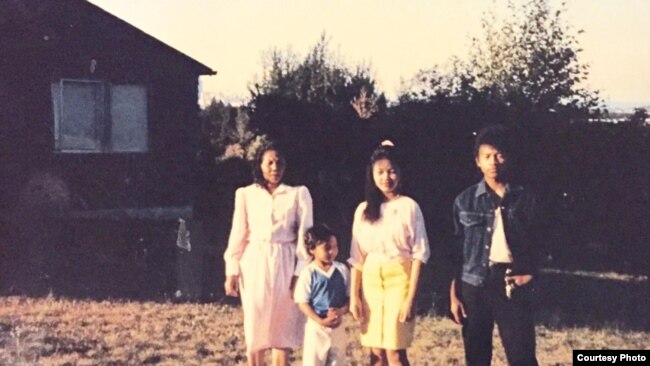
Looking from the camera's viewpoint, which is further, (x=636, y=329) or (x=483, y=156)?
(x=636, y=329)

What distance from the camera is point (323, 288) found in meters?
3.77

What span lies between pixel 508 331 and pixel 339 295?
0.77 m

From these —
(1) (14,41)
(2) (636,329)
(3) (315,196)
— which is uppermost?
(1) (14,41)

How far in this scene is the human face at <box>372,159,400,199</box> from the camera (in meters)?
3.78

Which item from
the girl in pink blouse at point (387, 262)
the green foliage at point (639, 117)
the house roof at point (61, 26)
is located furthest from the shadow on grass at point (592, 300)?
the house roof at point (61, 26)

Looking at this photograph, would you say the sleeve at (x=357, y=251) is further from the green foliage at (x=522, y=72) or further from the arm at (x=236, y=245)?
the green foliage at (x=522, y=72)

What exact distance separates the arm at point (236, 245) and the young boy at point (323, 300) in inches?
15.4

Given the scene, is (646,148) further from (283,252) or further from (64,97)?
(64,97)

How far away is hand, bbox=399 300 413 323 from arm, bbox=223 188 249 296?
86 centimetres

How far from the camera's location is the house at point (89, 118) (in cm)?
834

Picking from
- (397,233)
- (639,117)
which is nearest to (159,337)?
(397,233)

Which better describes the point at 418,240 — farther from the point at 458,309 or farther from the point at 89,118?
the point at 89,118

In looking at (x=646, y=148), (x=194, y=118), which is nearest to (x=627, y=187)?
(x=646, y=148)

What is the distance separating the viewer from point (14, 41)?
827 centimetres
